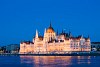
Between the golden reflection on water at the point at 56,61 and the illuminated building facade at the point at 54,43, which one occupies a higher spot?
the illuminated building facade at the point at 54,43

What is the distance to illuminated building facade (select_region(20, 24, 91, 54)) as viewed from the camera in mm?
150750

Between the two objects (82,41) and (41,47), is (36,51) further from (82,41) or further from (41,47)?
(82,41)

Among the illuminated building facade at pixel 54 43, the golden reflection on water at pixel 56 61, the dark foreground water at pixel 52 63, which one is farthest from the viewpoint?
the illuminated building facade at pixel 54 43

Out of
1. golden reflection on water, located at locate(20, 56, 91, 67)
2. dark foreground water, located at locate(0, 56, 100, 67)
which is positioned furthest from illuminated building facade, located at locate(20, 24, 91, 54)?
dark foreground water, located at locate(0, 56, 100, 67)

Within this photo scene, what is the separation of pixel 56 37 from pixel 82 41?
1763 cm

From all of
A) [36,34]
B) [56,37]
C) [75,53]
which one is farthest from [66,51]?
[36,34]

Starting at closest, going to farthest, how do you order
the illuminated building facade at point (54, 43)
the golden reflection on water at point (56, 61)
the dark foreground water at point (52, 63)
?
the dark foreground water at point (52, 63) < the golden reflection on water at point (56, 61) < the illuminated building facade at point (54, 43)

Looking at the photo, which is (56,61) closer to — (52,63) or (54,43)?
(52,63)

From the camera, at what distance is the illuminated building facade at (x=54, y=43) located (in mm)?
150750

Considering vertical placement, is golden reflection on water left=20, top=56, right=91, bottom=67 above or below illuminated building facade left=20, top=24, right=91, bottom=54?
below

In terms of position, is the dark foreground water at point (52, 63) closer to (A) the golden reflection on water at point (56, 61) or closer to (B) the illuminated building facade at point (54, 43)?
(A) the golden reflection on water at point (56, 61)

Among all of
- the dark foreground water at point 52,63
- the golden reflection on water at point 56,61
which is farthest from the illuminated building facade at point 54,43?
the dark foreground water at point 52,63

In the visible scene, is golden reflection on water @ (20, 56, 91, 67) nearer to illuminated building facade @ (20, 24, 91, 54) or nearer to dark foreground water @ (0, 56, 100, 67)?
dark foreground water @ (0, 56, 100, 67)

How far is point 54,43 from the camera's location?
15775 cm
